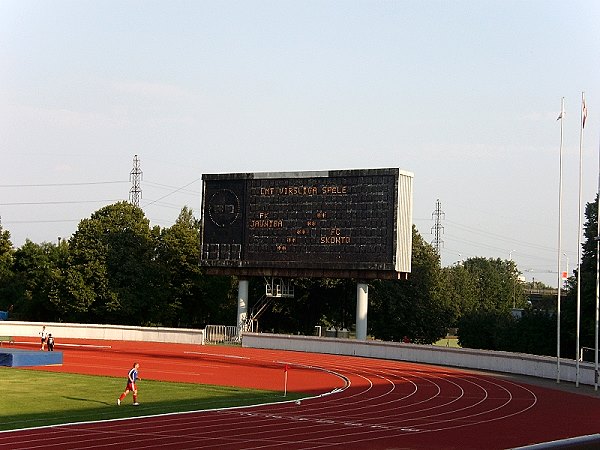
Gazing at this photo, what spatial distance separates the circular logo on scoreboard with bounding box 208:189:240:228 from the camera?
6425cm

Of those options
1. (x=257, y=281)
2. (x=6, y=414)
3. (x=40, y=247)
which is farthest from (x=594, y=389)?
(x=40, y=247)

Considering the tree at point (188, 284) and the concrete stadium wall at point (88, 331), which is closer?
the concrete stadium wall at point (88, 331)

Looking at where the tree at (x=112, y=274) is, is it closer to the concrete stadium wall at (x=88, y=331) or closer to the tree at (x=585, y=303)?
the concrete stadium wall at (x=88, y=331)

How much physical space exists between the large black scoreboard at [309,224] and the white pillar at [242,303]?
366cm

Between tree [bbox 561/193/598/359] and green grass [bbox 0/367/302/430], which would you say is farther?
tree [bbox 561/193/598/359]

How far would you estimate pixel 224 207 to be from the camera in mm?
64625

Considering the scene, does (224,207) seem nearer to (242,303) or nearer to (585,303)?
(242,303)

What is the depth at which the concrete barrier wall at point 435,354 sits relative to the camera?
49.2m

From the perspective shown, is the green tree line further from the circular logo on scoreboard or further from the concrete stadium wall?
the circular logo on scoreboard

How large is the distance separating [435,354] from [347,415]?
28456mm

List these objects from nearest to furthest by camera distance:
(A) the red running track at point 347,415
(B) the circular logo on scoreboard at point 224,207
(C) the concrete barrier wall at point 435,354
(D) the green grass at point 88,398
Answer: (A) the red running track at point 347,415 < (D) the green grass at point 88,398 < (C) the concrete barrier wall at point 435,354 < (B) the circular logo on scoreboard at point 224,207

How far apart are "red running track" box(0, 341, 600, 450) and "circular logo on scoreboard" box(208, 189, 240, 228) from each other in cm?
1151

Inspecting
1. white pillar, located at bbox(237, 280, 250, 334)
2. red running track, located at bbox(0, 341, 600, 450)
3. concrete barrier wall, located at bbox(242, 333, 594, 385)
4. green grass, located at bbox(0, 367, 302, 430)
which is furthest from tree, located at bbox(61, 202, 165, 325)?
green grass, located at bbox(0, 367, 302, 430)

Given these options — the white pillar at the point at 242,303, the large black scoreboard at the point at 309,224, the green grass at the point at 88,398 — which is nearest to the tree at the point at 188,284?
the white pillar at the point at 242,303
